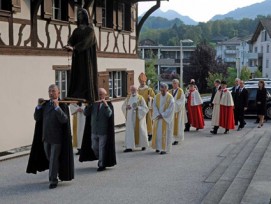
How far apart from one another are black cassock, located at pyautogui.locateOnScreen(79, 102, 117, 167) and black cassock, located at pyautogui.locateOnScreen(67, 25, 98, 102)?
87cm

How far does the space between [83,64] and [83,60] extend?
0.26 feet

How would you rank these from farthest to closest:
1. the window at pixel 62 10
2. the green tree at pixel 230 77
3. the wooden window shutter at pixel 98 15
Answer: the green tree at pixel 230 77
the wooden window shutter at pixel 98 15
the window at pixel 62 10

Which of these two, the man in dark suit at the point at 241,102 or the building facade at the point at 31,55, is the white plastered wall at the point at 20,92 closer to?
the building facade at the point at 31,55

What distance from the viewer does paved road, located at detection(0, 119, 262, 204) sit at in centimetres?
833

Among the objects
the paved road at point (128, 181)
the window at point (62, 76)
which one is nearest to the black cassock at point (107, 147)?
the paved road at point (128, 181)

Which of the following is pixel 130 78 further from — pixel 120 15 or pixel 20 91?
pixel 20 91

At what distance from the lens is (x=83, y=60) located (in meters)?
9.65

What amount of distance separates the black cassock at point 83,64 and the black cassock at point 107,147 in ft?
2.86

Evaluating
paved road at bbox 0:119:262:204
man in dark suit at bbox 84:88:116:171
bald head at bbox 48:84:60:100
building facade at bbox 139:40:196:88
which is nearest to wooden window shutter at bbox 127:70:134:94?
paved road at bbox 0:119:262:204

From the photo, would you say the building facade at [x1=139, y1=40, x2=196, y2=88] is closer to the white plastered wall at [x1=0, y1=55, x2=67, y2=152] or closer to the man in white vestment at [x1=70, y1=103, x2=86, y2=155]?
the white plastered wall at [x1=0, y1=55, x2=67, y2=152]

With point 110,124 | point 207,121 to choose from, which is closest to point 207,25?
point 207,121

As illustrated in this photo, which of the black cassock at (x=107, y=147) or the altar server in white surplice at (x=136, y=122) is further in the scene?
the altar server in white surplice at (x=136, y=122)

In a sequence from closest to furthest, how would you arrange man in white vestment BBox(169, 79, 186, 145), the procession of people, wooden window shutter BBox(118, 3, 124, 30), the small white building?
the procession of people, man in white vestment BBox(169, 79, 186, 145), wooden window shutter BBox(118, 3, 124, 30), the small white building

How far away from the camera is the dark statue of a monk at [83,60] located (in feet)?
31.3
